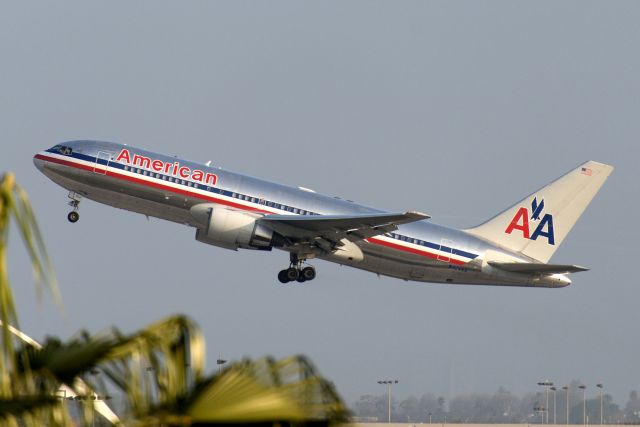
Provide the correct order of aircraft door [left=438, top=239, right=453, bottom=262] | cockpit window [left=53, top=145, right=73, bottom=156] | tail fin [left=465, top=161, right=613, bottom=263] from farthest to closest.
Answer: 1. tail fin [left=465, top=161, right=613, bottom=263]
2. aircraft door [left=438, top=239, right=453, bottom=262]
3. cockpit window [left=53, top=145, right=73, bottom=156]

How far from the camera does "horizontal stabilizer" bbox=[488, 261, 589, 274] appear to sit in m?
56.4

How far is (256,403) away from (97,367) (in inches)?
76.6

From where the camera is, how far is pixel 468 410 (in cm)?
9169

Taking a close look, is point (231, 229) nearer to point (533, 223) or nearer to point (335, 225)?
point (335, 225)

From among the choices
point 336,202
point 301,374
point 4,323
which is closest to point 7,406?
point 4,323

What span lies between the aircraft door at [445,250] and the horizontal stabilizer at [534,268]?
2394 mm

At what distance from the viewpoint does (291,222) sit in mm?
55594

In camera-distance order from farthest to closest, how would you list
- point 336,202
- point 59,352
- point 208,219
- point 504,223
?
1. point 504,223
2. point 336,202
3. point 208,219
4. point 59,352

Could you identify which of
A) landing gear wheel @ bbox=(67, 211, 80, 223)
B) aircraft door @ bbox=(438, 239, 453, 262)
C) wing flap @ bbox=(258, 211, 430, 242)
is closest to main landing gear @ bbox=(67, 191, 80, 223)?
landing gear wheel @ bbox=(67, 211, 80, 223)

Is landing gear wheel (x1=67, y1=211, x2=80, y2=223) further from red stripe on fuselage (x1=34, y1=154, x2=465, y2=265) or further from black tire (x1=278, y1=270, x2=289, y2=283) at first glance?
black tire (x1=278, y1=270, x2=289, y2=283)

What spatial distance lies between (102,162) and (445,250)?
718 inches

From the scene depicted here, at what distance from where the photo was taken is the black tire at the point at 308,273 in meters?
60.1

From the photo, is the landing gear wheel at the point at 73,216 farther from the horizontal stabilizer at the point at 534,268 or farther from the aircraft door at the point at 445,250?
the horizontal stabilizer at the point at 534,268

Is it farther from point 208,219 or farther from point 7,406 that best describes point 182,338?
point 208,219
